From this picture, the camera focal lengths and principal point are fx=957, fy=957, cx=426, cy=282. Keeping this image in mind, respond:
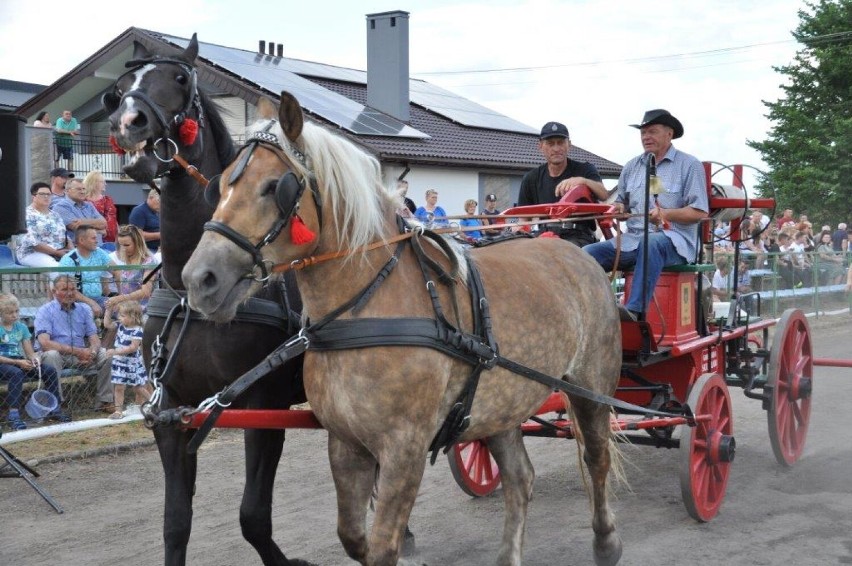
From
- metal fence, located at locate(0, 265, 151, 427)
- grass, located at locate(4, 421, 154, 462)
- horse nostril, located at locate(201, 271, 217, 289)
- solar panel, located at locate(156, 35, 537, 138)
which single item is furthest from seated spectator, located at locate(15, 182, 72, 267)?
solar panel, located at locate(156, 35, 537, 138)

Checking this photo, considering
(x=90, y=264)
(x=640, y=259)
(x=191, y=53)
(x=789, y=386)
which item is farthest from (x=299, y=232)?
(x=90, y=264)

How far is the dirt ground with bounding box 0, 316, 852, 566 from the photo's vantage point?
486 cm

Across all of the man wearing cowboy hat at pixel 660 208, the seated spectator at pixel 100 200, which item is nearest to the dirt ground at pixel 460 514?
the man wearing cowboy hat at pixel 660 208

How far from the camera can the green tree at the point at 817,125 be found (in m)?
29.5

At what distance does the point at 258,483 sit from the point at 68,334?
172 inches

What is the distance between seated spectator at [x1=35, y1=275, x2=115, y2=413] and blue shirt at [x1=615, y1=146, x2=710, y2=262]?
4534 mm

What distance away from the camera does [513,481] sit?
466 centimetres

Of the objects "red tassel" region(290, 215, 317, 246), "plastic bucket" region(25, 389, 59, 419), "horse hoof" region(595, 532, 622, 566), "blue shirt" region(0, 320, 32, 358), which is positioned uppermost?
"red tassel" region(290, 215, 317, 246)

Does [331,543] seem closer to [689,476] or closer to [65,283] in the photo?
[689,476]

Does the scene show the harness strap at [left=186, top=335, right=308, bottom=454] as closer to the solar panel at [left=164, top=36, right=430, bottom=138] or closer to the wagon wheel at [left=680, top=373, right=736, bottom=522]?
the wagon wheel at [left=680, top=373, right=736, bottom=522]

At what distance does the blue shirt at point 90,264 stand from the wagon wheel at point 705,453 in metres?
4.93

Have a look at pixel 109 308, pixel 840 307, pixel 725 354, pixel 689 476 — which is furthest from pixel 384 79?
pixel 689 476

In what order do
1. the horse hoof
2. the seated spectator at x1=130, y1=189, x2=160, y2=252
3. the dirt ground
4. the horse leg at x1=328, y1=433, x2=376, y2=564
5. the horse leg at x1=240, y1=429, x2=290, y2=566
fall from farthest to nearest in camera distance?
the seated spectator at x1=130, y1=189, x2=160, y2=252 < the dirt ground < the horse hoof < the horse leg at x1=240, y1=429, x2=290, y2=566 < the horse leg at x1=328, y1=433, x2=376, y2=564

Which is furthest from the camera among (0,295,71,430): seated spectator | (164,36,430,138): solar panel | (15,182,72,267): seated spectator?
(164,36,430,138): solar panel
